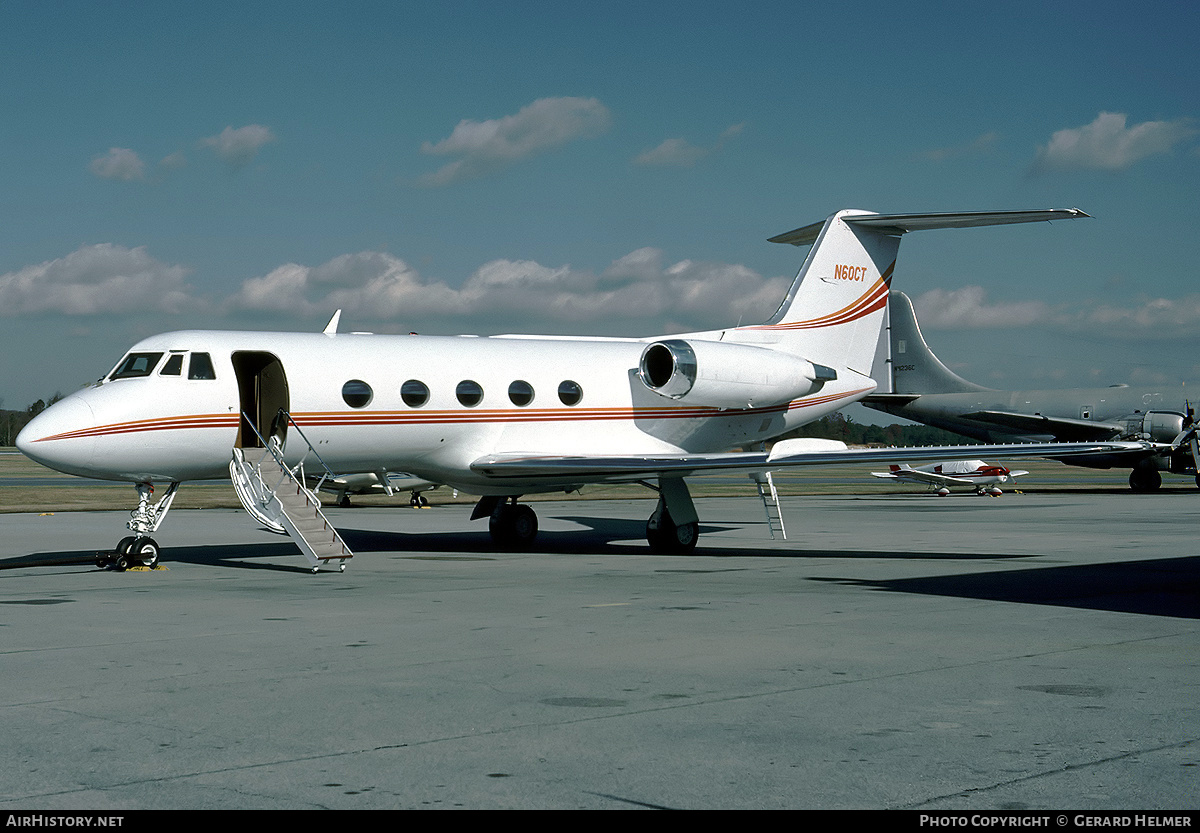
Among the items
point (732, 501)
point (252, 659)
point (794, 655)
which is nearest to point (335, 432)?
point (252, 659)

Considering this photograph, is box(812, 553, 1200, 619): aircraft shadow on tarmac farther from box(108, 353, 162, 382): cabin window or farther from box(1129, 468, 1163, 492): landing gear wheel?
box(1129, 468, 1163, 492): landing gear wheel

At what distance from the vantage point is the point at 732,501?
131ft

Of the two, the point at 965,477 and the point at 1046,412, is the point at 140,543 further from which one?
the point at 1046,412

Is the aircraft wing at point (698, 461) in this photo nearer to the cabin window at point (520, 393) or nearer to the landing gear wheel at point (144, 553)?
the cabin window at point (520, 393)

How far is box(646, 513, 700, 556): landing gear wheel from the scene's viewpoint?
19.5 m

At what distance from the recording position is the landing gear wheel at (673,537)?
64.1 feet

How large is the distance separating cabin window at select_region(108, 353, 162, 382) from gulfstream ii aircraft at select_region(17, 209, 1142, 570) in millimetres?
33

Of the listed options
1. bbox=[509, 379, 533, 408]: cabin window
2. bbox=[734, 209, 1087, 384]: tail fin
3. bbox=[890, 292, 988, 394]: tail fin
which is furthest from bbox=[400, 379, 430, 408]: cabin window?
bbox=[890, 292, 988, 394]: tail fin

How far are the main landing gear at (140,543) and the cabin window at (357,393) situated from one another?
292cm

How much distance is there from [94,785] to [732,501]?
3536 cm

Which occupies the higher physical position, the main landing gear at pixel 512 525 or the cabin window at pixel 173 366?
the cabin window at pixel 173 366

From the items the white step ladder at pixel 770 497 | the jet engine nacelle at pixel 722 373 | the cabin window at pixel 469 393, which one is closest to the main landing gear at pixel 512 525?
the cabin window at pixel 469 393
